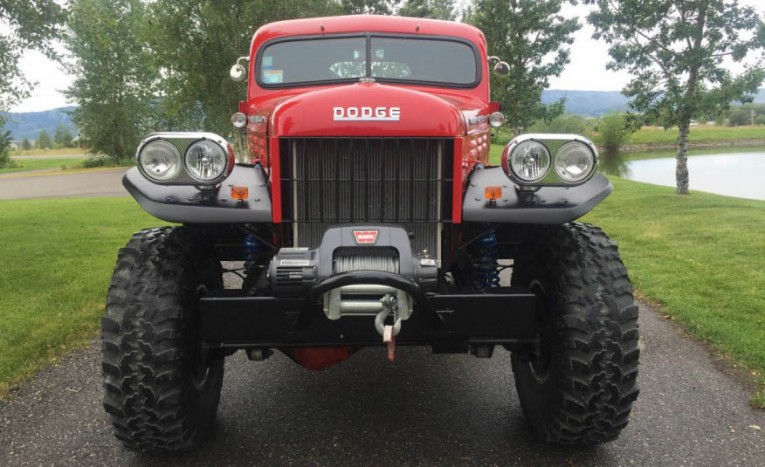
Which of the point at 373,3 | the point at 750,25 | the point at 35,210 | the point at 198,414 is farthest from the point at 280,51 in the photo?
the point at 373,3

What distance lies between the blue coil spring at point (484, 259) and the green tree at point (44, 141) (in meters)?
73.5

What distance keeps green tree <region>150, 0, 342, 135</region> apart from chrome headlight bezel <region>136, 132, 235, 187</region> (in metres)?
14.3

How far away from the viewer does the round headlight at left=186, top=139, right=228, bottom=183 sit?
99.7 inches

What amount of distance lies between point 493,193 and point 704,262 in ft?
17.5

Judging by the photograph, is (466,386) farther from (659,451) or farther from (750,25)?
(750,25)

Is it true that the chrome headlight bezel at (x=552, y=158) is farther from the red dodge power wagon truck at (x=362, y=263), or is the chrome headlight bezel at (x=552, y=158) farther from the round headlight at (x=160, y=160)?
the round headlight at (x=160, y=160)

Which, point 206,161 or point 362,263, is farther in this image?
point 206,161

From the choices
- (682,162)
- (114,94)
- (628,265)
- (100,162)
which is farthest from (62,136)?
(628,265)

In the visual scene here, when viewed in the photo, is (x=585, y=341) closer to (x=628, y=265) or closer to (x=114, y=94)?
(x=628, y=265)

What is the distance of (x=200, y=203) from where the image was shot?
254 cm

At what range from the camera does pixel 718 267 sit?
654 centimetres

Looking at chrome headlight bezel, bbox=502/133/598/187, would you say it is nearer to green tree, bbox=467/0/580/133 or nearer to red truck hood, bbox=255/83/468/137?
red truck hood, bbox=255/83/468/137

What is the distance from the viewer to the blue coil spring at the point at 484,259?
3.14 metres

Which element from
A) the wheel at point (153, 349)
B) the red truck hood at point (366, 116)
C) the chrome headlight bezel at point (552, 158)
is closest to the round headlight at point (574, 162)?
the chrome headlight bezel at point (552, 158)
